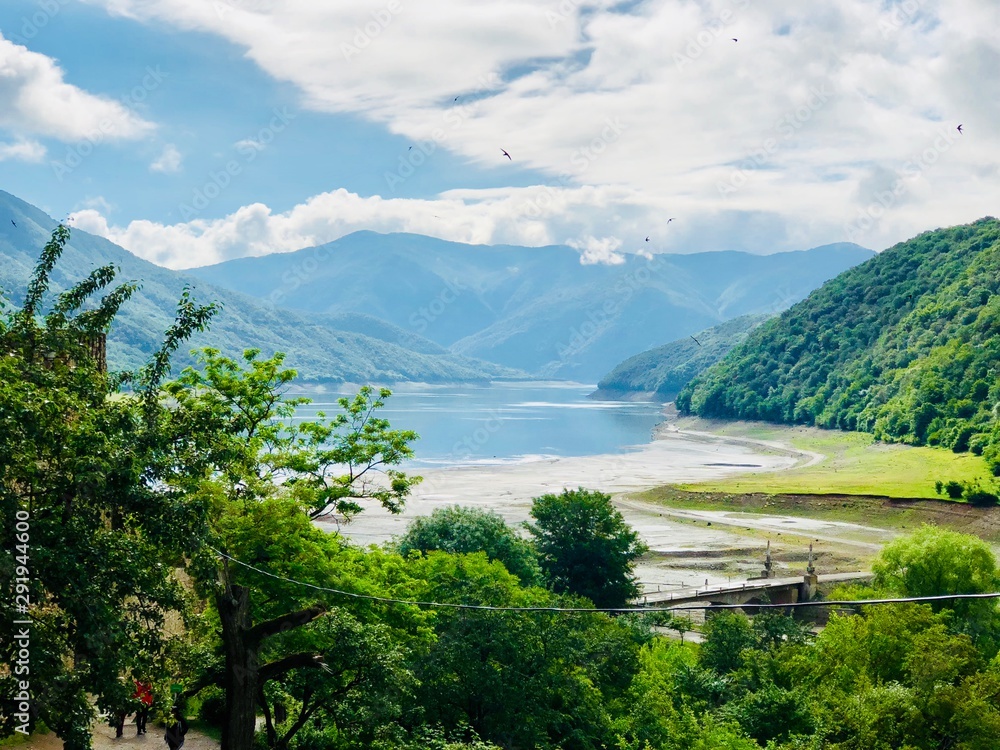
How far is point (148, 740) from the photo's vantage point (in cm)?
2731

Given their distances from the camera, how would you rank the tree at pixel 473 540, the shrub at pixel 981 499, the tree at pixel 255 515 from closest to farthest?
the tree at pixel 255 515, the tree at pixel 473 540, the shrub at pixel 981 499

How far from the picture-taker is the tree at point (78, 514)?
1543 centimetres

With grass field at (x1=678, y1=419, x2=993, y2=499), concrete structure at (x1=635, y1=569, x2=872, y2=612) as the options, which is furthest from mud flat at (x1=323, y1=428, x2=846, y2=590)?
grass field at (x1=678, y1=419, x2=993, y2=499)

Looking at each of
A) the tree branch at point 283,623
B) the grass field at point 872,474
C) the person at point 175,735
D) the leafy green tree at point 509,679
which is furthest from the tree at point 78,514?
the grass field at point 872,474

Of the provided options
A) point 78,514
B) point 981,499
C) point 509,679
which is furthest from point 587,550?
point 981,499

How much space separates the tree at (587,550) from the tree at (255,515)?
92.8 ft

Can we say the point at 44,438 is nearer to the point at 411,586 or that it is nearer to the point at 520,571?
the point at 411,586

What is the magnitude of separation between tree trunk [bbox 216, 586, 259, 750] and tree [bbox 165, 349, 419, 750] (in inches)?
0.9

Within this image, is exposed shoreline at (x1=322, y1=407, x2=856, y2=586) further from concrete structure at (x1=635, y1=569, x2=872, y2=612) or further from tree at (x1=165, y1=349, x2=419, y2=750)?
tree at (x1=165, y1=349, x2=419, y2=750)

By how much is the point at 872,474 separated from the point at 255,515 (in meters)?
120

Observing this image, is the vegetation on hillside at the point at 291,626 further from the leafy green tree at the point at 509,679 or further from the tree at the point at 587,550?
the tree at the point at 587,550

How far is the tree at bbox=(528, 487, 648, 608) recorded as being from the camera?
193 feet

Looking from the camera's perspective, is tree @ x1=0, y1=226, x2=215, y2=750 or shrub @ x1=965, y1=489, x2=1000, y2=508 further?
shrub @ x1=965, y1=489, x2=1000, y2=508

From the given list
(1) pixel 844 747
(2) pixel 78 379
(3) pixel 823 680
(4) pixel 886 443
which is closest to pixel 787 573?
(3) pixel 823 680
